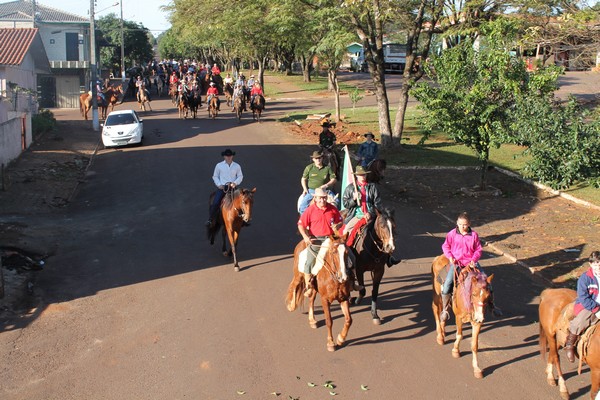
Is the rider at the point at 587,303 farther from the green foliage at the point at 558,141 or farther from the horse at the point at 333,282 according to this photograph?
the green foliage at the point at 558,141

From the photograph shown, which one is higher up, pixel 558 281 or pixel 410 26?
pixel 410 26

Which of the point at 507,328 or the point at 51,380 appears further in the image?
the point at 507,328

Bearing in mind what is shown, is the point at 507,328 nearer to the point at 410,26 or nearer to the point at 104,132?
the point at 410,26

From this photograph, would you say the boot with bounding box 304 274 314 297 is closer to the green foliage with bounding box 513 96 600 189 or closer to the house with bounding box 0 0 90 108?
the green foliage with bounding box 513 96 600 189

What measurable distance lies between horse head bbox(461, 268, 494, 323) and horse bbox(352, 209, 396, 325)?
149 centimetres

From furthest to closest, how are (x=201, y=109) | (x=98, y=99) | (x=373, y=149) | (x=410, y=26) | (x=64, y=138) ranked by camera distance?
1. (x=201, y=109)
2. (x=98, y=99)
3. (x=64, y=138)
4. (x=410, y=26)
5. (x=373, y=149)

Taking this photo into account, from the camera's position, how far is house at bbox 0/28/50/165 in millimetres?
23625

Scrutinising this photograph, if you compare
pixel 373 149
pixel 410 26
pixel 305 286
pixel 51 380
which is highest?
pixel 410 26

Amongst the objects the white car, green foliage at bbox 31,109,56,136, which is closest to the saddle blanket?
the white car

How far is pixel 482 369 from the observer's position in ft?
29.0

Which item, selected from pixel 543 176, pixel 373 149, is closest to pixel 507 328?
pixel 543 176

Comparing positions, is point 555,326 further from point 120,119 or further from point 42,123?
point 42,123

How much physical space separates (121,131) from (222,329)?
19422 mm

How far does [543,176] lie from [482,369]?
955 cm
